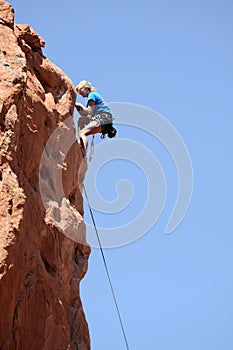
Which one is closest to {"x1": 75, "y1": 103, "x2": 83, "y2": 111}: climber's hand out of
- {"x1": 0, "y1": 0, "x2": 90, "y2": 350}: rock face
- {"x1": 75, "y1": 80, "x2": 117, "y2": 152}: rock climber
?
{"x1": 75, "y1": 80, "x2": 117, "y2": 152}: rock climber

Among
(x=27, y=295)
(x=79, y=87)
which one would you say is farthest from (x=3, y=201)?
(x=79, y=87)

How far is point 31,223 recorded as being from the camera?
13.8 meters

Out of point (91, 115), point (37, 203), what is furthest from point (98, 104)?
point (37, 203)

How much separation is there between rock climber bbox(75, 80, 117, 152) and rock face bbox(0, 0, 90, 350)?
72 centimetres

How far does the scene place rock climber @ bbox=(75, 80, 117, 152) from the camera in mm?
18156

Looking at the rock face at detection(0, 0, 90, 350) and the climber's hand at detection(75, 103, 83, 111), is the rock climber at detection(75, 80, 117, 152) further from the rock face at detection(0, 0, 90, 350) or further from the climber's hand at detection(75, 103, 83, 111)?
the rock face at detection(0, 0, 90, 350)

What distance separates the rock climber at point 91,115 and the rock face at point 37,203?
716mm

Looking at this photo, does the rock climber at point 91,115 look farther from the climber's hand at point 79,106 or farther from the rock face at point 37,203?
the rock face at point 37,203

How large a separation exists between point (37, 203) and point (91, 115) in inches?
186

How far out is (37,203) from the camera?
14266mm

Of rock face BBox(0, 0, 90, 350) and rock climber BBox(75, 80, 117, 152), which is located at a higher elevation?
rock climber BBox(75, 80, 117, 152)

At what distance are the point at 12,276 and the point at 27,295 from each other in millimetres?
1260

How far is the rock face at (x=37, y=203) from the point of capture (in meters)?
12.5

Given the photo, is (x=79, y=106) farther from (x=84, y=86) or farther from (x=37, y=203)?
(x=37, y=203)
